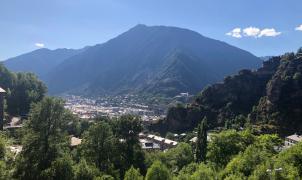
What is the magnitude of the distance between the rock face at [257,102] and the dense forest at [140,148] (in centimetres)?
38

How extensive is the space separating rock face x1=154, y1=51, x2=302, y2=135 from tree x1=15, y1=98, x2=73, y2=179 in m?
69.5

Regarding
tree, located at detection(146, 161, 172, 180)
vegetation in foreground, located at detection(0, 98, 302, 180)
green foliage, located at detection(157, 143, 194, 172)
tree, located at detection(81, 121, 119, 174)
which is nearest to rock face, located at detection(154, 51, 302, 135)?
green foliage, located at detection(157, 143, 194, 172)

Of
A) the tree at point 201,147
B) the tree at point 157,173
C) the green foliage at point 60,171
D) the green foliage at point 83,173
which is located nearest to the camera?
the green foliage at point 60,171

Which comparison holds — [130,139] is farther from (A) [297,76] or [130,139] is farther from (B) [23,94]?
(B) [23,94]

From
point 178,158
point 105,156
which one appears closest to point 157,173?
point 105,156

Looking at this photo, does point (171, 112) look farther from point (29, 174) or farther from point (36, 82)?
point (29, 174)

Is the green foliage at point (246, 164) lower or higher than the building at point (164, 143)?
higher

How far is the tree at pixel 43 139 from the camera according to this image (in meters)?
40.4

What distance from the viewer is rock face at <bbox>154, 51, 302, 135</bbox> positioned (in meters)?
107

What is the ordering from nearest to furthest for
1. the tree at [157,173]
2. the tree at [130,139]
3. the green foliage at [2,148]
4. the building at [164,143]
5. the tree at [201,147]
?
1. the green foliage at [2,148]
2. the tree at [157,173]
3. the tree at [130,139]
4. the tree at [201,147]
5. the building at [164,143]

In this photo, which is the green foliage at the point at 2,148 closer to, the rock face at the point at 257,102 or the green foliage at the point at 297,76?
the rock face at the point at 257,102

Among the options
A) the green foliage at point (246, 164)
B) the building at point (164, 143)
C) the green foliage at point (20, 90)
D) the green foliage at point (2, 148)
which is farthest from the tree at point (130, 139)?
the green foliage at point (20, 90)

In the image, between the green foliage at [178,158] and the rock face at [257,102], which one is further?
the rock face at [257,102]

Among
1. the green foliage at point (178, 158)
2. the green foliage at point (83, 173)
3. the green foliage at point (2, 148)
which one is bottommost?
the green foliage at point (178, 158)
